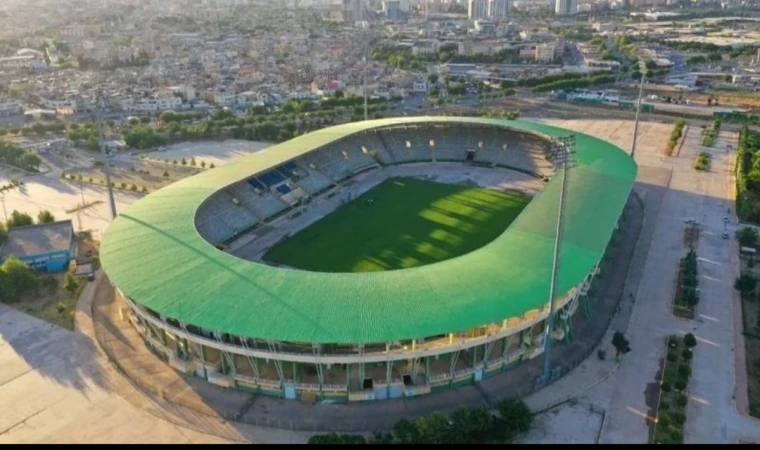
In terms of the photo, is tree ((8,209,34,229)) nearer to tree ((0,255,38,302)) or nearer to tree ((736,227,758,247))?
tree ((0,255,38,302))

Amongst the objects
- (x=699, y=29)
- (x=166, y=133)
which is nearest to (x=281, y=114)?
(x=166, y=133)

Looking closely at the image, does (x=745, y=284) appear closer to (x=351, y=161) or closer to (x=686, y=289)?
(x=686, y=289)

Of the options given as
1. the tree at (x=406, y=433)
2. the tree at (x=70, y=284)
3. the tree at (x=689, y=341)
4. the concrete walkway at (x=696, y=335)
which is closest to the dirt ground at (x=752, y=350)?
the concrete walkway at (x=696, y=335)

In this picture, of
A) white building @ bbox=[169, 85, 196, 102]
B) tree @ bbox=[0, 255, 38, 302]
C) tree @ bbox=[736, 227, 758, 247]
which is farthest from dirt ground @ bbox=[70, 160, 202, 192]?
tree @ bbox=[736, 227, 758, 247]

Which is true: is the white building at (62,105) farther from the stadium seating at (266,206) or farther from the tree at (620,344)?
the tree at (620,344)

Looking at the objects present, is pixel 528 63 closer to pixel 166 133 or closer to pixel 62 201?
pixel 166 133

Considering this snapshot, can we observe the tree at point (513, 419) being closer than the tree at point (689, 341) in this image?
Yes

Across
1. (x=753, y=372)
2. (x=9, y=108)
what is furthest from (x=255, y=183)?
(x=9, y=108)
